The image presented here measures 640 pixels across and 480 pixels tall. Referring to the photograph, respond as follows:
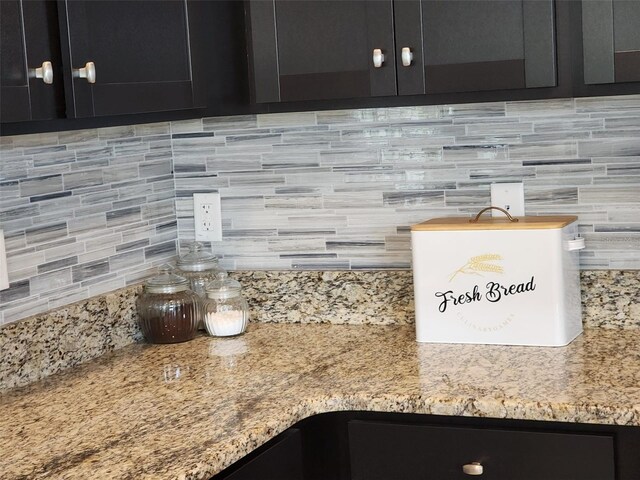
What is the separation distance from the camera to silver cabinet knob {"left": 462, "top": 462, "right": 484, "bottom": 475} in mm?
1849

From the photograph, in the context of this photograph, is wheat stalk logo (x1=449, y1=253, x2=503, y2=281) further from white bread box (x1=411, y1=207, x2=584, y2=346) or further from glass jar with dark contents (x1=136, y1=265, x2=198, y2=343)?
glass jar with dark contents (x1=136, y1=265, x2=198, y2=343)

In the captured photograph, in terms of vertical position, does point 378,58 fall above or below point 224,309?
above

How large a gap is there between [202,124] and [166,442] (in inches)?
45.9

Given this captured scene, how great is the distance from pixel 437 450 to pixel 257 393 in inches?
14.3

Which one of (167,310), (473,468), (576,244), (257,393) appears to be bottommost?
(473,468)

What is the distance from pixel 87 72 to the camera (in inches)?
71.8

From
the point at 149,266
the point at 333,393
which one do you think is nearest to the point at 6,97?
the point at 333,393

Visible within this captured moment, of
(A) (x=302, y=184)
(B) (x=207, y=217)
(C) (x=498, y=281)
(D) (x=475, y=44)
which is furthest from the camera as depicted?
(B) (x=207, y=217)

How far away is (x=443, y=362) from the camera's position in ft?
6.86

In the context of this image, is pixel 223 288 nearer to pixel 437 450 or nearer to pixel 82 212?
pixel 82 212

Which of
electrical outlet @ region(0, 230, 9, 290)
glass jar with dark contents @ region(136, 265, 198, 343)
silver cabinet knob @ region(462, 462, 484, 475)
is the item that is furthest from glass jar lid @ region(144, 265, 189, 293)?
silver cabinet knob @ region(462, 462, 484, 475)

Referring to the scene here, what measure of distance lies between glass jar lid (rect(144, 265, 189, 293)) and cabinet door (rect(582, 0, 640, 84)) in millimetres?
1061

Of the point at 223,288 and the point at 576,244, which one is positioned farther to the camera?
the point at 223,288

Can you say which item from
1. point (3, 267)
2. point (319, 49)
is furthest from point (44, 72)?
point (319, 49)
